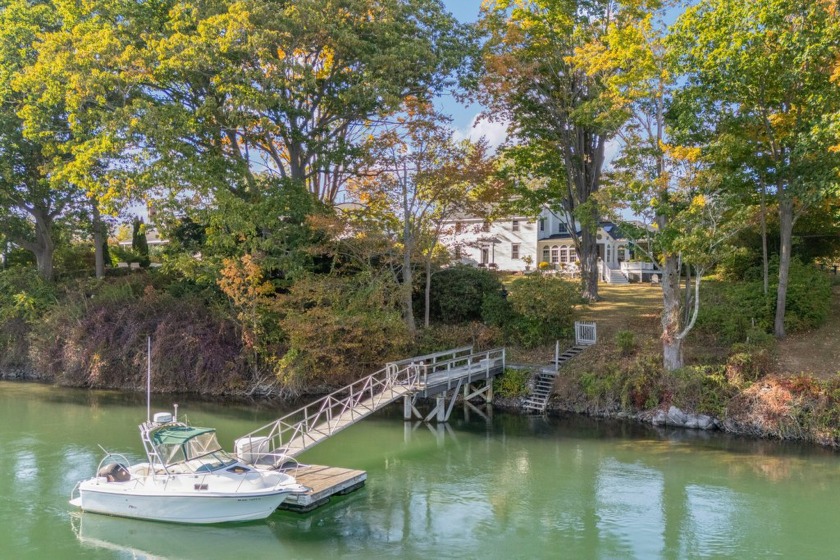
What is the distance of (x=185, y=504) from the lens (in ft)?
40.7

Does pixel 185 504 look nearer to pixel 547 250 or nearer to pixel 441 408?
pixel 441 408

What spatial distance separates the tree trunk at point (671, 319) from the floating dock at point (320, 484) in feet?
37.3

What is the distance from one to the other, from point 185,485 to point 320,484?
2800 mm

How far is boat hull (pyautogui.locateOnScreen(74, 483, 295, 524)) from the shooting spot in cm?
1224

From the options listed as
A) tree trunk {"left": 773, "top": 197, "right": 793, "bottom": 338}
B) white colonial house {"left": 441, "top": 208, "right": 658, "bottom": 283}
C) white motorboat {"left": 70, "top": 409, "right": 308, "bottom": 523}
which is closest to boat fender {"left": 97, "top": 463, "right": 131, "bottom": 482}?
white motorboat {"left": 70, "top": 409, "right": 308, "bottom": 523}

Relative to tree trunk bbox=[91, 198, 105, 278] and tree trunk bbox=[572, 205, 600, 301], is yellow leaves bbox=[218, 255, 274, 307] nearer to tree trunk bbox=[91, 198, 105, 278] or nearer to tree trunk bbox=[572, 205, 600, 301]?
tree trunk bbox=[91, 198, 105, 278]

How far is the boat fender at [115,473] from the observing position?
13.1 meters

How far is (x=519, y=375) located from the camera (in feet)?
74.5

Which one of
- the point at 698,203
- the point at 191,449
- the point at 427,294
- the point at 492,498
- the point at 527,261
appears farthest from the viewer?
the point at 527,261

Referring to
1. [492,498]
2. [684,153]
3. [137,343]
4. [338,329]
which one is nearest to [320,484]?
[492,498]

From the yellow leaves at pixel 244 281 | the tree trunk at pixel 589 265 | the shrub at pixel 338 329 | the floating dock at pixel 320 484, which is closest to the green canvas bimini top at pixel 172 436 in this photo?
the floating dock at pixel 320 484

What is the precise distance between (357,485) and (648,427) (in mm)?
10211

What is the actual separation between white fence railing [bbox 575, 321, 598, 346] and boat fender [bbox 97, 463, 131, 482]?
1663 cm

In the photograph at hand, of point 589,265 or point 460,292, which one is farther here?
point 589,265
